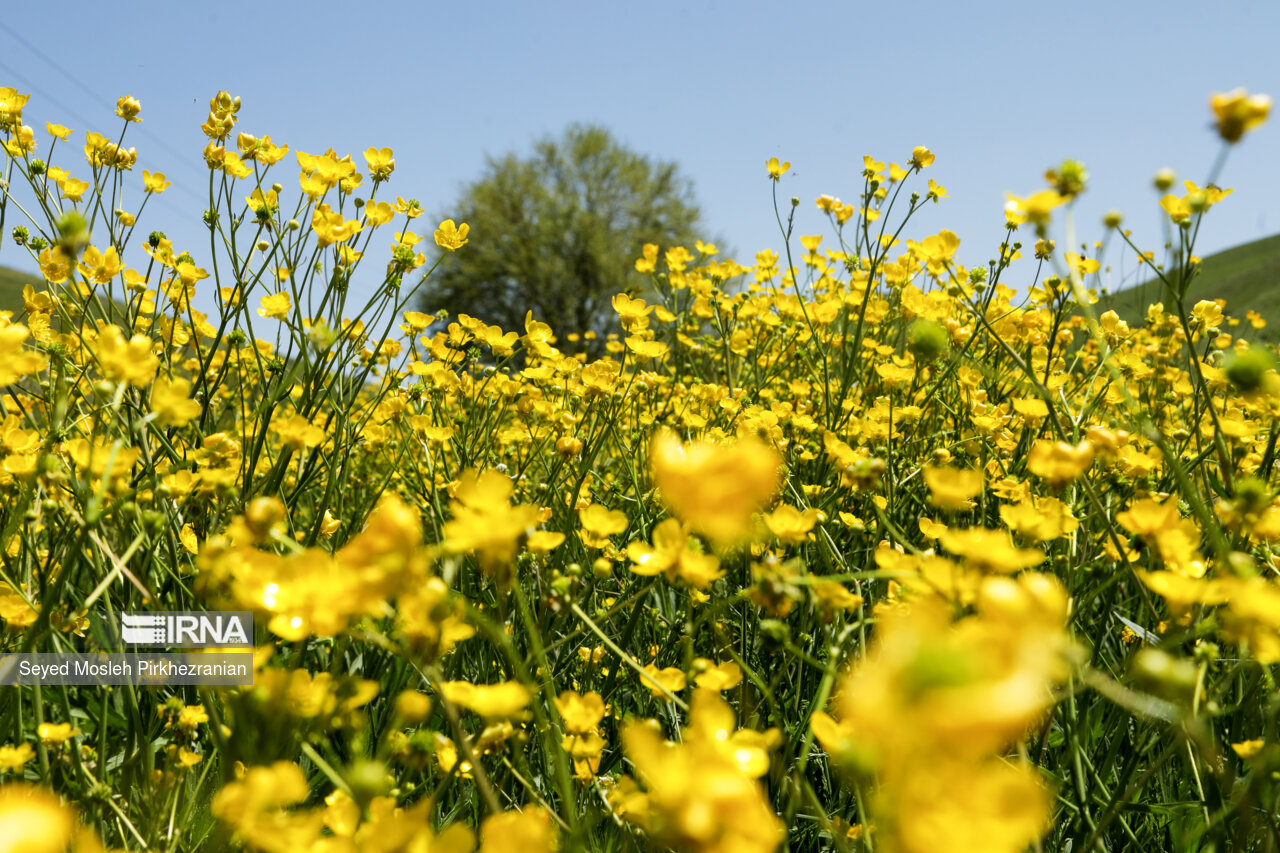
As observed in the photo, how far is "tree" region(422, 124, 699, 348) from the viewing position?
1898 cm

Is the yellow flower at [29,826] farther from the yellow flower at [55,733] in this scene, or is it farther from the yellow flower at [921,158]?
the yellow flower at [921,158]

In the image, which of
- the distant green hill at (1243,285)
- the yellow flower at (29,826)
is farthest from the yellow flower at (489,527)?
the distant green hill at (1243,285)

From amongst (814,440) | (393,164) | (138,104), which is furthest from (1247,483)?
(138,104)

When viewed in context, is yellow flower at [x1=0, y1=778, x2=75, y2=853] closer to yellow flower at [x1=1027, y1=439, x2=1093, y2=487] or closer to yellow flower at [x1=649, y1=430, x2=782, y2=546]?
yellow flower at [x1=649, y1=430, x2=782, y2=546]

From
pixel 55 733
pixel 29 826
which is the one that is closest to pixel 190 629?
pixel 55 733

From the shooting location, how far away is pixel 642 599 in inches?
65.8

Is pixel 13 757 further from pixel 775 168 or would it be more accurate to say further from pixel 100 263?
pixel 775 168

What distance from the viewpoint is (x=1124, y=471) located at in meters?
1.56

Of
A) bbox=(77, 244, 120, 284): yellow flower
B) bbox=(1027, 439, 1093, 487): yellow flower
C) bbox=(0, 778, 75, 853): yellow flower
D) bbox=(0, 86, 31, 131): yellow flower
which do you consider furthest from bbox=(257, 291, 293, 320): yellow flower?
bbox=(1027, 439, 1093, 487): yellow flower

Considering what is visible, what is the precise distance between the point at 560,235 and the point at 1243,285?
1787 cm

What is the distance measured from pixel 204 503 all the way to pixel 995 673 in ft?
5.19

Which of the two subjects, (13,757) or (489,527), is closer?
(489,527)

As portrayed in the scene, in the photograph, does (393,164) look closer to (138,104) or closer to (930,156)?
(138,104)

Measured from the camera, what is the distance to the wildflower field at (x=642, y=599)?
→ 0.60 m
